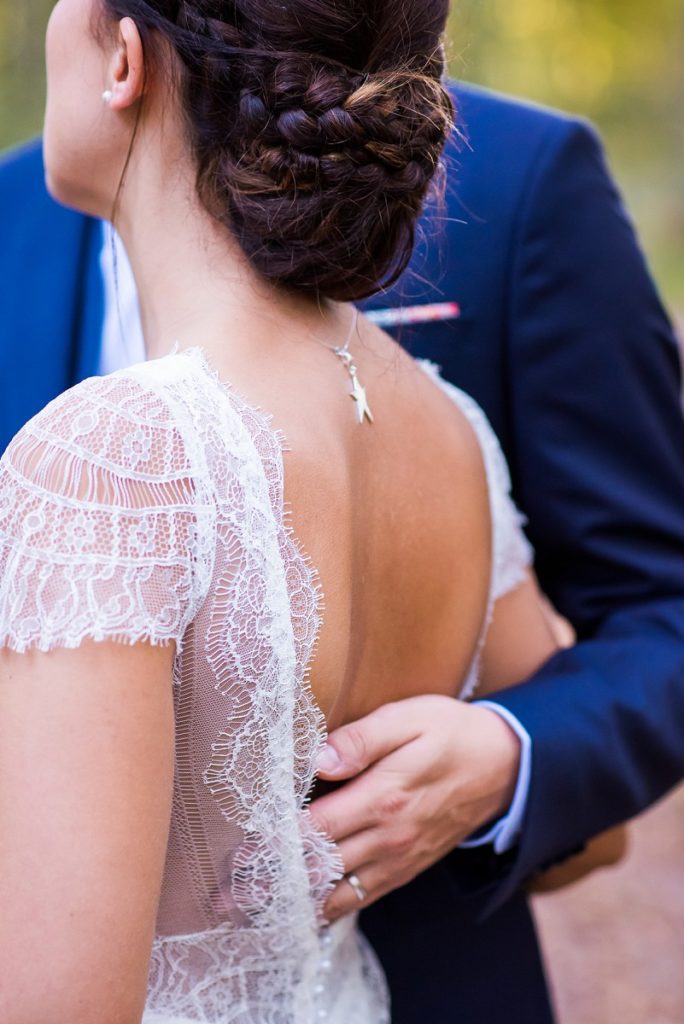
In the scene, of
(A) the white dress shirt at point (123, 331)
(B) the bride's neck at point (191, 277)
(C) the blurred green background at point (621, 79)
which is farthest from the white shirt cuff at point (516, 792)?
(C) the blurred green background at point (621, 79)

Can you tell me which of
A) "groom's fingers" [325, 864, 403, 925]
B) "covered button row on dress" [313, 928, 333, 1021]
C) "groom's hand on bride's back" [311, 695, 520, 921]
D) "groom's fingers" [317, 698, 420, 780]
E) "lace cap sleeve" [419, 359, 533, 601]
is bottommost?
"covered button row on dress" [313, 928, 333, 1021]

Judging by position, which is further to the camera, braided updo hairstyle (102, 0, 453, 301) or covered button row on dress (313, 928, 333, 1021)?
covered button row on dress (313, 928, 333, 1021)

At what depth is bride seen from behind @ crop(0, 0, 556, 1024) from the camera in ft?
3.51

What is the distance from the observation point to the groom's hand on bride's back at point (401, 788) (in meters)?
1.51

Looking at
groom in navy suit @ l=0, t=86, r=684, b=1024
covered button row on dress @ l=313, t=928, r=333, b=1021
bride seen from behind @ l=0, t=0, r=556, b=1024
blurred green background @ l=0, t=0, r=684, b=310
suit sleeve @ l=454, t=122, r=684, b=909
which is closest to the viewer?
bride seen from behind @ l=0, t=0, r=556, b=1024

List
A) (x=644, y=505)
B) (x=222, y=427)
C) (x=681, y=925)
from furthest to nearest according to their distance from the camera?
1. (x=681, y=925)
2. (x=644, y=505)
3. (x=222, y=427)

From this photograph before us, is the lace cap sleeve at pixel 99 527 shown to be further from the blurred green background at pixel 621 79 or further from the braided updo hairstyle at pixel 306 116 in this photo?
the blurred green background at pixel 621 79

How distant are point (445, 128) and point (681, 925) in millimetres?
4455

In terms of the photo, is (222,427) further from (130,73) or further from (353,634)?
(130,73)

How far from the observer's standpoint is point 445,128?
4.93 ft

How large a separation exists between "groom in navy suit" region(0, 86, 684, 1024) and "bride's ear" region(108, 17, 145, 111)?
70 cm

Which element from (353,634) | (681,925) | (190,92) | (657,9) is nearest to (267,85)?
(190,92)

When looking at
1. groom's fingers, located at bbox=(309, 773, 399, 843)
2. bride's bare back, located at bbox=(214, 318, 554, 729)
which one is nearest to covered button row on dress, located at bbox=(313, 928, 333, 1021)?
groom's fingers, located at bbox=(309, 773, 399, 843)

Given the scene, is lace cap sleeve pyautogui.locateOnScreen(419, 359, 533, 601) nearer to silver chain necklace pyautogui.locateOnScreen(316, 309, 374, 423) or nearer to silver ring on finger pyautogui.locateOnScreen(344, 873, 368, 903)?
silver chain necklace pyautogui.locateOnScreen(316, 309, 374, 423)
